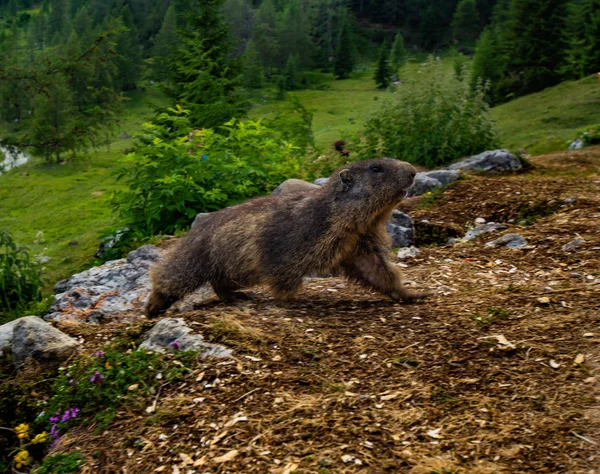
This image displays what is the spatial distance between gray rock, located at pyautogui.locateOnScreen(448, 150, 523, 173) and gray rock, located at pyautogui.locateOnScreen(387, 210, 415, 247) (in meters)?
4.57

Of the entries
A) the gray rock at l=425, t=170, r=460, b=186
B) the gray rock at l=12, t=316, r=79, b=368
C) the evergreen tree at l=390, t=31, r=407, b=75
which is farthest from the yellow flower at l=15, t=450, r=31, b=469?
the evergreen tree at l=390, t=31, r=407, b=75

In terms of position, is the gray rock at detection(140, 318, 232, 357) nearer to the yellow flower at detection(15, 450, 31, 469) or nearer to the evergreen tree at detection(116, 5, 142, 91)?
the yellow flower at detection(15, 450, 31, 469)

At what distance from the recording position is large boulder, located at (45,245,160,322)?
8.66 metres

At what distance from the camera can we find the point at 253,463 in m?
4.04

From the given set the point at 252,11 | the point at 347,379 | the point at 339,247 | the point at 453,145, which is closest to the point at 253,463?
the point at 347,379

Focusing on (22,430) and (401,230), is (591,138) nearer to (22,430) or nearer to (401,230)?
(401,230)

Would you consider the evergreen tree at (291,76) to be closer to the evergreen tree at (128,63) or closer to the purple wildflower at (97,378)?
the evergreen tree at (128,63)

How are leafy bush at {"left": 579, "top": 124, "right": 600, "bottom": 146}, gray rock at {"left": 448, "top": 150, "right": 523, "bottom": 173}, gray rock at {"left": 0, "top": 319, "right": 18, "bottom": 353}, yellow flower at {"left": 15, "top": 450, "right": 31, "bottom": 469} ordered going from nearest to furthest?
yellow flower at {"left": 15, "top": 450, "right": 31, "bottom": 469} → gray rock at {"left": 0, "top": 319, "right": 18, "bottom": 353} → gray rock at {"left": 448, "top": 150, "right": 523, "bottom": 173} → leafy bush at {"left": 579, "top": 124, "right": 600, "bottom": 146}

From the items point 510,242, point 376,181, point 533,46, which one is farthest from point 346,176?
point 533,46

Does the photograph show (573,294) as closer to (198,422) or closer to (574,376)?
(574,376)

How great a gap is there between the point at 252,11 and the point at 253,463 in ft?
339

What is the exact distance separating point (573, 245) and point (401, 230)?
2631 millimetres

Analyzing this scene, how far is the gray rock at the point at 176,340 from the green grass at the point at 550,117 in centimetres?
2024

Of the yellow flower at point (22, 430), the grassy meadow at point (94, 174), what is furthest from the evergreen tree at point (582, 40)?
the yellow flower at point (22, 430)
